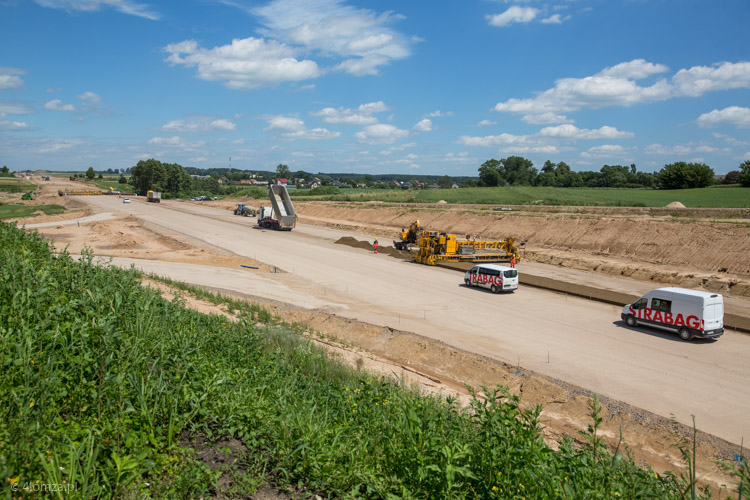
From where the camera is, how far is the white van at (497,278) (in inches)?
1048

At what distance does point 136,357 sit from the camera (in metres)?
6.27

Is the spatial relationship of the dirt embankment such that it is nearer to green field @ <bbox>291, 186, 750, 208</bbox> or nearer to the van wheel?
green field @ <bbox>291, 186, 750, 208</bbox>

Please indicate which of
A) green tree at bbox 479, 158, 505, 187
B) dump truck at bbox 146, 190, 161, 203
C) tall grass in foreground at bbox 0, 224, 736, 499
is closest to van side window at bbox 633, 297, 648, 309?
tall grass in foreground at bbox 0, 224, 736, 499

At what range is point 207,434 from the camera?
5.80 m

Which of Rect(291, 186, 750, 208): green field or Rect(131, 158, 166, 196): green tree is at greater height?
Rect(131, 158, 166, 196): green tree

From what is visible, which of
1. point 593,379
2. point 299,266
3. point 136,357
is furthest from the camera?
point 299,266

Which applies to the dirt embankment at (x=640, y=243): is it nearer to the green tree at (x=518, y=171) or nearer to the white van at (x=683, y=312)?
the white van at (x=683, y=312)

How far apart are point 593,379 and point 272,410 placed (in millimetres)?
12301

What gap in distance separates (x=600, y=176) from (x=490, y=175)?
31.8 m

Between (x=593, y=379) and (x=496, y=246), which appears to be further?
(x=496, y=246)

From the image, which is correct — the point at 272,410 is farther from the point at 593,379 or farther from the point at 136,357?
the point at 593,379

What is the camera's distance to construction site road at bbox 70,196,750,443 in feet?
46.3

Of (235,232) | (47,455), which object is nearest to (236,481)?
(47,455)

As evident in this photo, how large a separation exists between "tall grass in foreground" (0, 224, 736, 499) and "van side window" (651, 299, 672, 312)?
1593 cm
